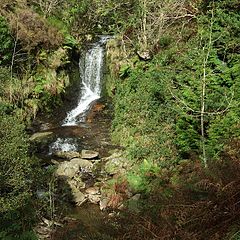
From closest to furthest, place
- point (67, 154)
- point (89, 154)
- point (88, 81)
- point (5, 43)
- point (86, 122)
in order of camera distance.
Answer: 1. point (89, 154)
2. point (67, 154)
3. point (5, 43)
4. point (86, 122)
5. point (88, 81)

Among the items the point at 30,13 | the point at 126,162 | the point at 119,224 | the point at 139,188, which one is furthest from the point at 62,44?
the point at 119,224

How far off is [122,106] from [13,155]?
9061mm

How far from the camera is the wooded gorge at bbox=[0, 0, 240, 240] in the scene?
5.33m

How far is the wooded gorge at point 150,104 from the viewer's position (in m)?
5.33

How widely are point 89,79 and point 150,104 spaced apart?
28.1ft

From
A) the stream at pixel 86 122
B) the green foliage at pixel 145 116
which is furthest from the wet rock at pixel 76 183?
the green foliage at pixel 145 116

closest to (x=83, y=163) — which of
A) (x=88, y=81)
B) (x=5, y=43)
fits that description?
(x=5, y=43)

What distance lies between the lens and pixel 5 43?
20078 mm

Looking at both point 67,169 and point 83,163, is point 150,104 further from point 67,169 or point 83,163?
point 67,169

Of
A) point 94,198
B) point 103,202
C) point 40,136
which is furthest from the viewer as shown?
point 40,136

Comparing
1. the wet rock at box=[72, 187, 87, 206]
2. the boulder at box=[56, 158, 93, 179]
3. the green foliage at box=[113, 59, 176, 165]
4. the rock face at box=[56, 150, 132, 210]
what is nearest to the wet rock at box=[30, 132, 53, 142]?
the rock face at box=[56, 150, 132, 210]

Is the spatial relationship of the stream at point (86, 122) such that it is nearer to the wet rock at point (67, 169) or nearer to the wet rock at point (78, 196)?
the wet rock at point (78, 196)

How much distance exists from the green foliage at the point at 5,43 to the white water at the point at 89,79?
15.6 ft

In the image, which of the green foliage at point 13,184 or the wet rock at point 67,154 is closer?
the green foliage at point 13,184
